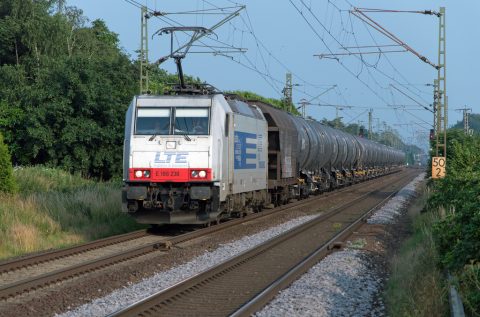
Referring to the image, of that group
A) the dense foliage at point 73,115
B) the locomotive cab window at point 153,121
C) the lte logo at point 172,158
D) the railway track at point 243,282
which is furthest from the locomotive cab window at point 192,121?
the dense foliage at point 73,115

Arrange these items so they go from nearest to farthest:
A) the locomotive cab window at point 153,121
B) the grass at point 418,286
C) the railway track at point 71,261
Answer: the grass at point 418,286, the railway track at point 71,261, the locomotive cab window at point 153,121

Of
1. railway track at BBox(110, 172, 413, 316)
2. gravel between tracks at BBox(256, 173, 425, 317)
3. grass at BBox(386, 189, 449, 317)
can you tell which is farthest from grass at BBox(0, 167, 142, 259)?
grass at BBox(386, 189, 449, 317)

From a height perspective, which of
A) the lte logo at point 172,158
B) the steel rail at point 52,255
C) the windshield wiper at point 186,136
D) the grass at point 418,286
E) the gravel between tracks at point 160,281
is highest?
the windshield wiper at point 186,136

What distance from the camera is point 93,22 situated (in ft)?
208

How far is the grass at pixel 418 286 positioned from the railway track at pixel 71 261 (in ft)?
15.8

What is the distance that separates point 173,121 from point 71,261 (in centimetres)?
480

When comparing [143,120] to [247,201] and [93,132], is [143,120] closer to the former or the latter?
[247,201]

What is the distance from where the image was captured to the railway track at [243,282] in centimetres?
812

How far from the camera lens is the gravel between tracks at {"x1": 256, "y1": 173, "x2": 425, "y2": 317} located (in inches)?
321

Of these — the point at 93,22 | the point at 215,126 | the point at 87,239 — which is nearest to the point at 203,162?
the point at 215,126

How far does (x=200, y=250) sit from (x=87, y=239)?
3565 millimetres

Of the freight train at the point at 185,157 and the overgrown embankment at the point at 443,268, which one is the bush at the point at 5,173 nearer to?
the freight train at the point at 185,157

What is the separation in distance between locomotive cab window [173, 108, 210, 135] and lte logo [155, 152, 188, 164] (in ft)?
1.94

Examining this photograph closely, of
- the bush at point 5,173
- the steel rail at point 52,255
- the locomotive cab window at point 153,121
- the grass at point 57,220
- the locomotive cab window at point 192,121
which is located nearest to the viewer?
the steel rail at point 52,255
